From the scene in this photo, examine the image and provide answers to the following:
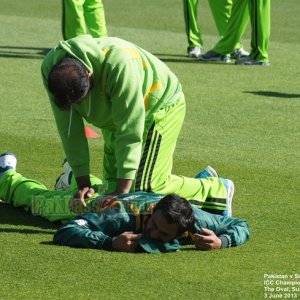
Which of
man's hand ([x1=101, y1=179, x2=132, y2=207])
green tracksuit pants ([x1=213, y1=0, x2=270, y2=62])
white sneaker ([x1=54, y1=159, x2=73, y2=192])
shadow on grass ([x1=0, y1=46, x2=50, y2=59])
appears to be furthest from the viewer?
shadow on grass ([x1=0, y1=46, x2=50, y2=59])

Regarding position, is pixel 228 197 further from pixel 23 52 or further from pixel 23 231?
pixel 23 52

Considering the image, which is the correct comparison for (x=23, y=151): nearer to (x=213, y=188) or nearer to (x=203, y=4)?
(x=213, y=188)

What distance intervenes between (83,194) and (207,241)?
0.86m

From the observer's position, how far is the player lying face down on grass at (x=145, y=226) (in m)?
6.64

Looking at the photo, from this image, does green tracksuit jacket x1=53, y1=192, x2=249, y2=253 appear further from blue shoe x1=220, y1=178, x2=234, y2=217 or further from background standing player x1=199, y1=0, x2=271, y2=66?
background standing player x1=199, y1=0, x2=271, y2=66

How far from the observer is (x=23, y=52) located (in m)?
15.5

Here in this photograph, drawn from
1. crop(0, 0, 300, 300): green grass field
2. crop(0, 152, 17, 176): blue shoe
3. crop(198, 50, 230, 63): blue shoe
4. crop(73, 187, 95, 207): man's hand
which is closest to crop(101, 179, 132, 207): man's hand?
crop(73, 187, 95, 207): man's hand

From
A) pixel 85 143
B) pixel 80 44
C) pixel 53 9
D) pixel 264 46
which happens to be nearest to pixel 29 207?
pixel 85 143

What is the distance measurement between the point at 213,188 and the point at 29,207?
1231 mm

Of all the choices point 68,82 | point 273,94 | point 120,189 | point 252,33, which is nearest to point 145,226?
point 120,189

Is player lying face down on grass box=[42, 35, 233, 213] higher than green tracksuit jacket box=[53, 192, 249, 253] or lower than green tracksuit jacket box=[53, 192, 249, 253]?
higher

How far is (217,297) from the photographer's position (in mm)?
5859

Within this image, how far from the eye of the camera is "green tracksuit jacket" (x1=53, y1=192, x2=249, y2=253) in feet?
22.2

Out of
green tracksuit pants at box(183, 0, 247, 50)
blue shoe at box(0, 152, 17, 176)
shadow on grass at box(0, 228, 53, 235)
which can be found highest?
shadow on grass at box(0, 228, 53, 235)
